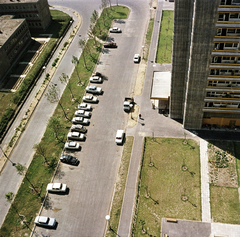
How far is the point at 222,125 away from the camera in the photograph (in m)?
74.9

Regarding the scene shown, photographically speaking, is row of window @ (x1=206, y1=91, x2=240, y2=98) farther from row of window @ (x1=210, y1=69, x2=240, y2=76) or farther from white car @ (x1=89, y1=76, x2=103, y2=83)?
white car @ (x1=89, y1=76, x2=103, y2=83)

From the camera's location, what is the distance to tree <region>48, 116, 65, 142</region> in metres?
75.2

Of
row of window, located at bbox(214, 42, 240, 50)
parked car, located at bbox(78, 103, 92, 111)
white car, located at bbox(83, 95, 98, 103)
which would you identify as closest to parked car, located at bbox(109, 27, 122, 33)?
white car, located at bbox(83, 95, 98, 103)

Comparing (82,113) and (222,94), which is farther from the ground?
(222,94)

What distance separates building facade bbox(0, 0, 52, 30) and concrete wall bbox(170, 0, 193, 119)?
242 ft

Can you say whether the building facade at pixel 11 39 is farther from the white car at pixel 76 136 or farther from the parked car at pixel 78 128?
the white car at pixel 76 136

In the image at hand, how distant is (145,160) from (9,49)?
219 ft

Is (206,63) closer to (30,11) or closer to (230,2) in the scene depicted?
(230,2)

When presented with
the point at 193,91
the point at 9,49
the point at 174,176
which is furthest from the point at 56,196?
the point at 9,49

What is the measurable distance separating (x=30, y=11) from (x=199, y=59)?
278 ft

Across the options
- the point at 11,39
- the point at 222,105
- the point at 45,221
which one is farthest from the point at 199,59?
the point at 11,39

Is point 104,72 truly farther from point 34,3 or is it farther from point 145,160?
point 34,3

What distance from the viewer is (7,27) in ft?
356

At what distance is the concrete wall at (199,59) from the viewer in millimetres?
53125
